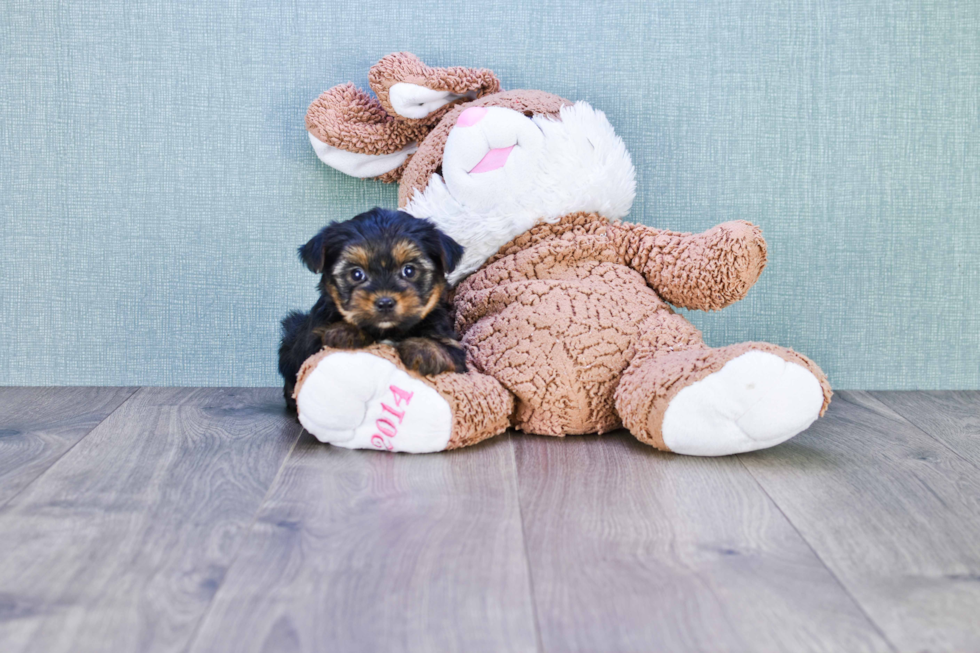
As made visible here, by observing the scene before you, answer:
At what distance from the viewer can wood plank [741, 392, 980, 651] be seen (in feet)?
3.71

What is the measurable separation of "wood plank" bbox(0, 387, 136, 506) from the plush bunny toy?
1.89 feet

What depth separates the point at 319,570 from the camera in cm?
124

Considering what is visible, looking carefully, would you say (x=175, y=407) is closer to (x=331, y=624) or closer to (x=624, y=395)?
(x=624, y=395)

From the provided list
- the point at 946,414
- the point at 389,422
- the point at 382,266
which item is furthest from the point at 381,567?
the point at 946,414

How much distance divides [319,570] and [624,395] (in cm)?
89

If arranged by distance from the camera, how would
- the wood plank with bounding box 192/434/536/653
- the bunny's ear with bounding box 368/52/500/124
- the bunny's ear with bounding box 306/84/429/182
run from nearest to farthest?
the wood plank with bounding box 192/434/536/653 < the bunny's ear with bounding box 368/52/500/124 < the bunny's ear with bounding box 306/84/429/182

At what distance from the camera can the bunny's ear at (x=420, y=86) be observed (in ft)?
7.32

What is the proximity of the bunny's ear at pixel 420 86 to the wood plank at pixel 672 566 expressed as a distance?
104 cm

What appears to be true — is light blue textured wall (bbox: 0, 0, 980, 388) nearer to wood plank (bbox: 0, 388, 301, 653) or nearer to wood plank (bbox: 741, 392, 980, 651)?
wood plank (bbox: 0, 388, 301, 653)

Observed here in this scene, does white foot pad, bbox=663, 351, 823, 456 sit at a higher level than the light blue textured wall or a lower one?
Answer: lower

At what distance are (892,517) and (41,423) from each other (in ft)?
6.44

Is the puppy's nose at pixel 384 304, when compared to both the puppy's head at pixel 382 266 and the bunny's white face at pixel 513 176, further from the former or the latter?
the bunny's white face at pixel 513 176

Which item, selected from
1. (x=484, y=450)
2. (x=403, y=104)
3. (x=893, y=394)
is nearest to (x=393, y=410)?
(x=484, y=450)

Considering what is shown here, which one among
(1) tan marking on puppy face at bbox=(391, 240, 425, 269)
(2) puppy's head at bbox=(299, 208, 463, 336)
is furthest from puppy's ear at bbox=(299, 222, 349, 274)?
(1) tan marking on puppy face at bbox=(391, 240, 425, 269)
